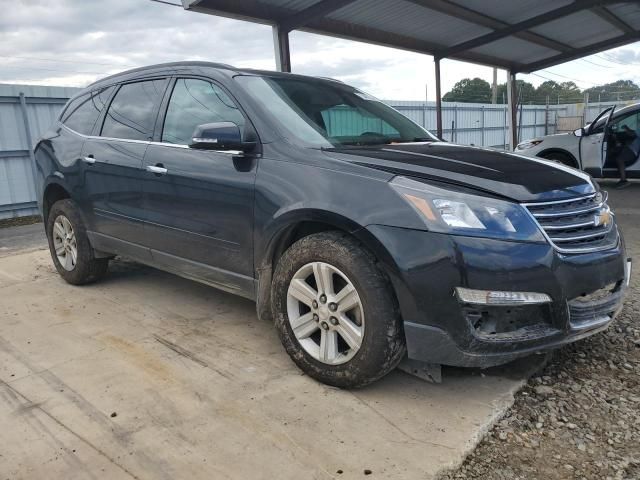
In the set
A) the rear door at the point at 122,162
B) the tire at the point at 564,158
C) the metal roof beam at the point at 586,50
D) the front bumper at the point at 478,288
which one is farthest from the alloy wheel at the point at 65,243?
the metal roof beam at the point at 586,50

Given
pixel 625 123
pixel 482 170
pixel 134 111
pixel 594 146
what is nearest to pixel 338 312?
pixel 482 170

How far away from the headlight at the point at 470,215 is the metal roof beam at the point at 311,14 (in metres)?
6.10

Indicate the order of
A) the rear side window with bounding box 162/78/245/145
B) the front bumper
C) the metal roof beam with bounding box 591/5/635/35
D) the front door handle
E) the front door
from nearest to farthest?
the front bumper
the front door
the rear side window with bounding box 162/78/245/145
the front door handle
the metal roof beam with bounding box 591/5/635/35

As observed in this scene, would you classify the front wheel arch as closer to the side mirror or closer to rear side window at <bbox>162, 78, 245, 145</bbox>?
the side mirror

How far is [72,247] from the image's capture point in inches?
189

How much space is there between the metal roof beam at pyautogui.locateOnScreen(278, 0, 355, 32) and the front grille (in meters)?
5.90

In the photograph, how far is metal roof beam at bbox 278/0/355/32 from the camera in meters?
7.77

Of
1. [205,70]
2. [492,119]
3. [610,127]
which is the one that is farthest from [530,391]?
[492,119]

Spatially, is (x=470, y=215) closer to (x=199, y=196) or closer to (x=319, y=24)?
(x=199, y=196)

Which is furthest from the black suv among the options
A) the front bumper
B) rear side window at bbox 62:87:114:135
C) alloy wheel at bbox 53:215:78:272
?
alloy wheel at bbox 53:215:78:272

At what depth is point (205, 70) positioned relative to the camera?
3607 millimetres

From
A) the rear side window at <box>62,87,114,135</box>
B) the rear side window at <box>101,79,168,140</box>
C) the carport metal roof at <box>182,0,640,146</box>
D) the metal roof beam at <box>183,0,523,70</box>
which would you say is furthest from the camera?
the carport metal roof at <box>182,0,640,146</box>

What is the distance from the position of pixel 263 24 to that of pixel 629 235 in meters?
6.02

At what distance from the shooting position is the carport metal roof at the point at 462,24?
798 centimetres
